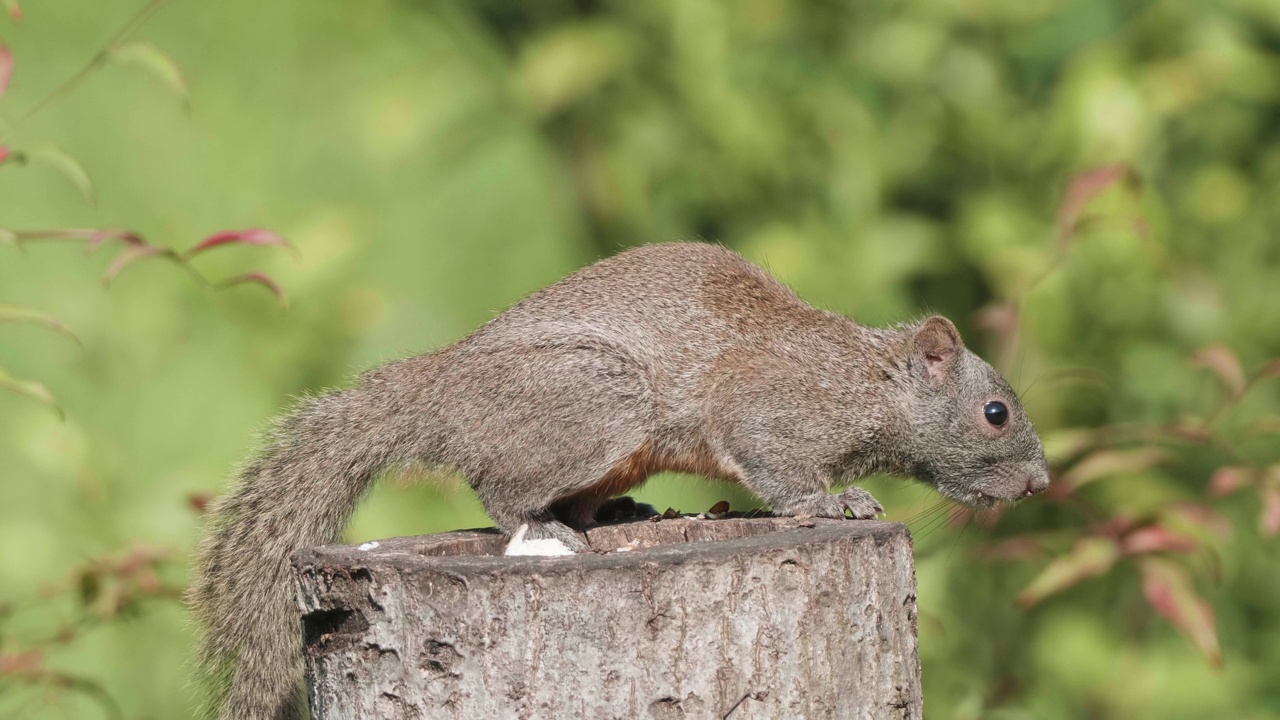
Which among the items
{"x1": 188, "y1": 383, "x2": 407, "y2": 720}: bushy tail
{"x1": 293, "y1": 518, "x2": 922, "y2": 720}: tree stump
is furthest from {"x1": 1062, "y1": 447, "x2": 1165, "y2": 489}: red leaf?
{"x1": 188, "y1": 383, "x2": 407, "y2": 720}: bushy tail

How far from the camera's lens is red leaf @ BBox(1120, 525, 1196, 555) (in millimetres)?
3525

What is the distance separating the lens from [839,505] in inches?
130

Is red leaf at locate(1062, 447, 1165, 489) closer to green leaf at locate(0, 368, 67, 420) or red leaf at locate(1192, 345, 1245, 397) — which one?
red leaf at locate(1192, 345, 1245, 397)

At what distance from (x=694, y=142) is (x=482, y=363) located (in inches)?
89.9

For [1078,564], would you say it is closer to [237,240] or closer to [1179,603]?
[1179,603]

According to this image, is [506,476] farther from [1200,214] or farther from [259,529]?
[1200,214]

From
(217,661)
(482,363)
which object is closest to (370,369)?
(482,363)

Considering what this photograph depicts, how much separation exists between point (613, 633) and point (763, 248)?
262 cm

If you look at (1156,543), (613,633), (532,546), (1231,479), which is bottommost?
(613,633)

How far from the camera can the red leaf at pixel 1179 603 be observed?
344cm

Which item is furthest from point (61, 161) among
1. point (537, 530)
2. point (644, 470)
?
point (644, 470)

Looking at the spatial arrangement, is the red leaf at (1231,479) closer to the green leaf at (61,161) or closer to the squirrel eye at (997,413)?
the squirrel eye at (997,413)

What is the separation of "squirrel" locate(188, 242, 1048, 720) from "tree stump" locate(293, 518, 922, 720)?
A: 634 millimetres

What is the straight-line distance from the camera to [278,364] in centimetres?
482
